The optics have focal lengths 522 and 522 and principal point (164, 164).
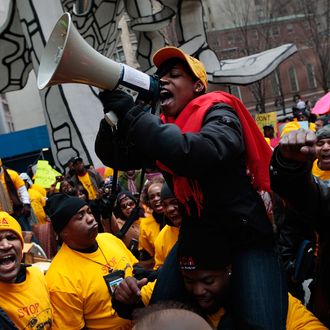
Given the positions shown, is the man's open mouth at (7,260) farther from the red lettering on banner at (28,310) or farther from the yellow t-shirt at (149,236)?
the yellow t-shirt at (149,236)

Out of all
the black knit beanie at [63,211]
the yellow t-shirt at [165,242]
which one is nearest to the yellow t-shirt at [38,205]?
the yellow t-shirt at [165,242]

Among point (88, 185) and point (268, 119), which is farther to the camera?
point (268, 119)

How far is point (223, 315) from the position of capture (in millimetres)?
2490

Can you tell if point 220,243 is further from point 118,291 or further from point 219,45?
point 219,45

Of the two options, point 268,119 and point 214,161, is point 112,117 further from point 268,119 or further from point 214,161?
point 268,119

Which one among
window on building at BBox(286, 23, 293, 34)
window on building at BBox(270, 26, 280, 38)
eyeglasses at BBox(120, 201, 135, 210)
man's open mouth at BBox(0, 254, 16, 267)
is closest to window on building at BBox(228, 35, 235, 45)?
window on building at BBox(270, 26, 280, 38)

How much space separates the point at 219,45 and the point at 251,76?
53.3 ft

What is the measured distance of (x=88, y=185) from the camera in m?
9.19

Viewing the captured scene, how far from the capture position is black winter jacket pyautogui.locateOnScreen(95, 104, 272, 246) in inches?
78.6

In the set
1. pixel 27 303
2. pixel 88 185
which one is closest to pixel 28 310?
pixel 27 303

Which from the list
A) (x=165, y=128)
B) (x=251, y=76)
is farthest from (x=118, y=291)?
(x=251, y=76)

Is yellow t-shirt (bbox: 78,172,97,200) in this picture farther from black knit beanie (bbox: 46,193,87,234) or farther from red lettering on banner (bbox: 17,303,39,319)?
red lettering on banner (bbox: 17,303,39,319)

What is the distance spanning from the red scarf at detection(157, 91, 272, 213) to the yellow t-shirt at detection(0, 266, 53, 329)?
140cm

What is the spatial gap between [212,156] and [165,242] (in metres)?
2.23
